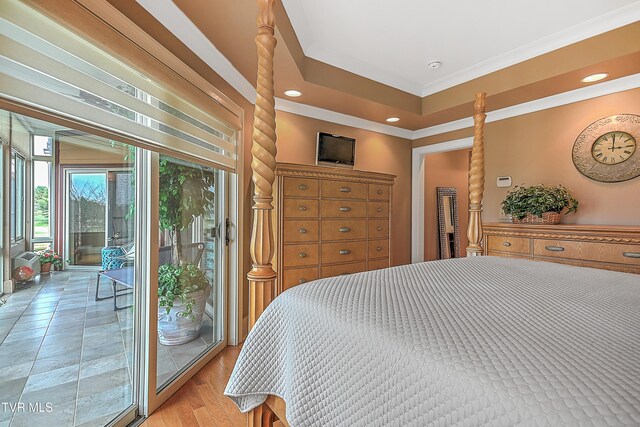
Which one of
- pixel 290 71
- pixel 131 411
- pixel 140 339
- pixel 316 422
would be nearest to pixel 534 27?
pixel 290 71

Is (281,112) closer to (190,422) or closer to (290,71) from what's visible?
(290,71)

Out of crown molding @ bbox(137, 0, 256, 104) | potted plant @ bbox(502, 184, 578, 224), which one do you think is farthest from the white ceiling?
potted plant @ bbox(502, 184, 578, 224)

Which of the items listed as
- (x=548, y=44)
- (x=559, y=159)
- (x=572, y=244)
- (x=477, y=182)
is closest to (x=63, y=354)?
(x=477, y=182)

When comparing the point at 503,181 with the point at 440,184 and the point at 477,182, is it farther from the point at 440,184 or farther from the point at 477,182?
the point at 440,184

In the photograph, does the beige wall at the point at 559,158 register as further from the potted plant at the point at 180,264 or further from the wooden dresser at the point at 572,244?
the potted plant at the point at 180,264

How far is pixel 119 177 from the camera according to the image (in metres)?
1.55

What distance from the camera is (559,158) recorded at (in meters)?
3.04

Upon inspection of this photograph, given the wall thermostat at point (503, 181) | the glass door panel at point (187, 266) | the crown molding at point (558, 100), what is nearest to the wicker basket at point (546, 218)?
the wall thermostat at point (503, 181)

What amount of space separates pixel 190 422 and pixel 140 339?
0.53 m

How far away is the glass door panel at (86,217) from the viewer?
1.31m

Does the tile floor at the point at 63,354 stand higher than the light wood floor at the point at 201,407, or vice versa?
the tile floor at the point at 63,354

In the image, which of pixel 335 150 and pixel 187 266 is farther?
pixel 335 150

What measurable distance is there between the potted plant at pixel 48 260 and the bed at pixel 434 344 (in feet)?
2.72

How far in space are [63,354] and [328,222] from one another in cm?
212
